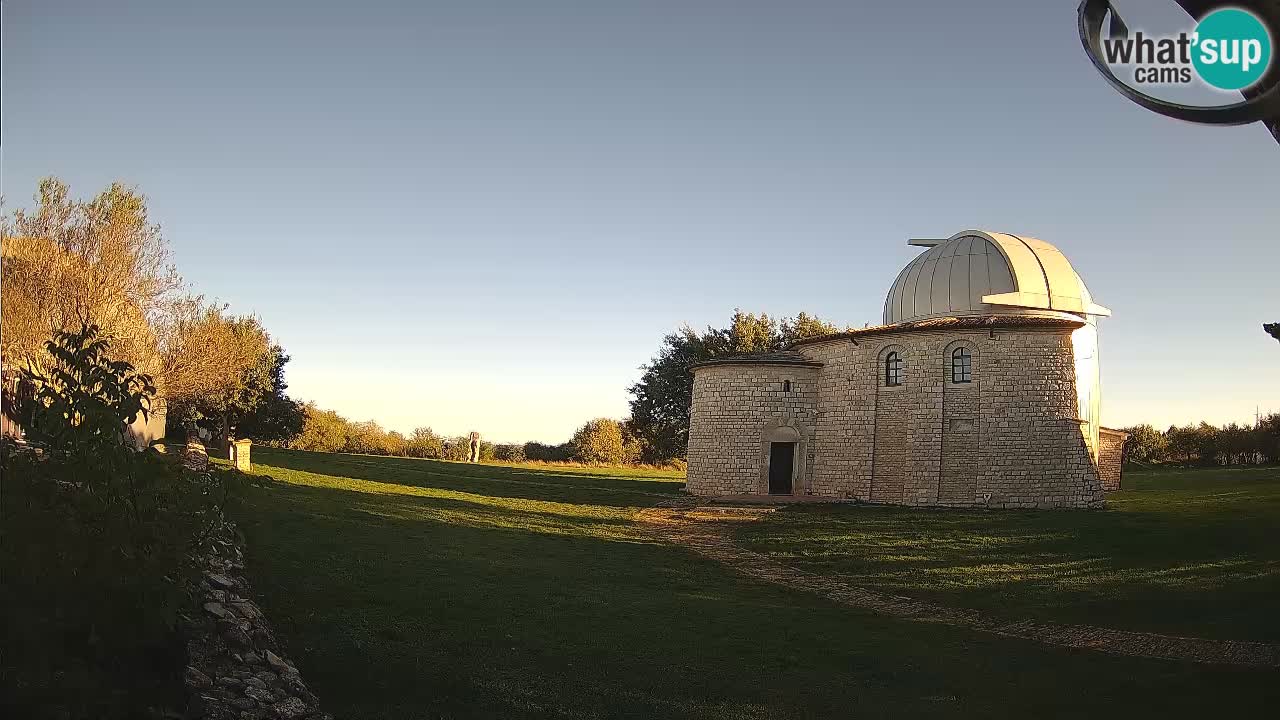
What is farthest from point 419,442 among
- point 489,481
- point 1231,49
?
point 1231,49

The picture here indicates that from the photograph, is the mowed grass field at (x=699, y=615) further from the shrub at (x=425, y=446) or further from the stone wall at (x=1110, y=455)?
the shrub at (x=425, y=446)

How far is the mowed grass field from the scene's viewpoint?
7.64m

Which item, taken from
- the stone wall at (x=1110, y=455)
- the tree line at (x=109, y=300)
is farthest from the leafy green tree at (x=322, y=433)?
the stone wall at (x=1110, y=455)

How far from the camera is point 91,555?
5250mm

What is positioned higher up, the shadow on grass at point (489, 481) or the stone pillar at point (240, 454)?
the stone pillar at point (240, 454)

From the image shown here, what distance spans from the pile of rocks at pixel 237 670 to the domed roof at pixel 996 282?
81.7 feet

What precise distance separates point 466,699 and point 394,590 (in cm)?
393

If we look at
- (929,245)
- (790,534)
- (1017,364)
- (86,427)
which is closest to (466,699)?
(86,427)

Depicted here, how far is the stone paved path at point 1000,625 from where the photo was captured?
985 cm

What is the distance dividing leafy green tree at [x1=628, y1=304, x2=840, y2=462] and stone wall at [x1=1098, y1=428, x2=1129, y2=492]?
50.1ft

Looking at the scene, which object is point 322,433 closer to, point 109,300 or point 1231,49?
point 109,300

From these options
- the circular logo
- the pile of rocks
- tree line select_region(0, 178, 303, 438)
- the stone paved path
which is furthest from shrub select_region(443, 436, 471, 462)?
the circular logo

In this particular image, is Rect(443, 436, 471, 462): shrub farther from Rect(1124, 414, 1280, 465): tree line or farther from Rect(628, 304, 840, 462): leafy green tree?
Rect(1124, 414, 1280, 465): tree line

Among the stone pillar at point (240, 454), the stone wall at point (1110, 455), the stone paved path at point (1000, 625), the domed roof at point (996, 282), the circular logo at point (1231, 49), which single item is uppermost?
the domed roof at point (996, 282)
